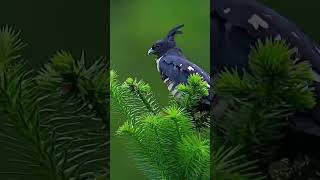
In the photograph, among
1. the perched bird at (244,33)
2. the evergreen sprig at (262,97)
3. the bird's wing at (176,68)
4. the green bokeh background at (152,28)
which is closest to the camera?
the evergreen sprig at (262,97)

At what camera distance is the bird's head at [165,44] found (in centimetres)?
89

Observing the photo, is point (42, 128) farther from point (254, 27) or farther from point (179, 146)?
point (254, 27)

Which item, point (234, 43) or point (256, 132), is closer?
point (256, 132)

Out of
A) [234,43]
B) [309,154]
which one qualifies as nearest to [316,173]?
[309,154]

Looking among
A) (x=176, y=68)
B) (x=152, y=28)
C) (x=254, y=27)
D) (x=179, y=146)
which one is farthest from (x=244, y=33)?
(x=152, y=28)

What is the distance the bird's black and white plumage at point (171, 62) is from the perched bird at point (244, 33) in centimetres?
35

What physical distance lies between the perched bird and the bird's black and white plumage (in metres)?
0.35

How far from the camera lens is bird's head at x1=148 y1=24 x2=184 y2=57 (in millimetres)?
887

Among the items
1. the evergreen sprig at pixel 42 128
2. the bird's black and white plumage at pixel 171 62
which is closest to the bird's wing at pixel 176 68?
the bird's black and white plumage at pixel 171 62

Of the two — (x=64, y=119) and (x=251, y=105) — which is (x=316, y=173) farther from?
(x=64, y=119)

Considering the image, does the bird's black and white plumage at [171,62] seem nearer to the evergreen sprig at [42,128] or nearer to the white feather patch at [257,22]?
the white feather patch at [257,22]

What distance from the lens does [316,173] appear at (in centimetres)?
33

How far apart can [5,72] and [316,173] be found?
226mm

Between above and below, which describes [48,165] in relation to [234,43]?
below
